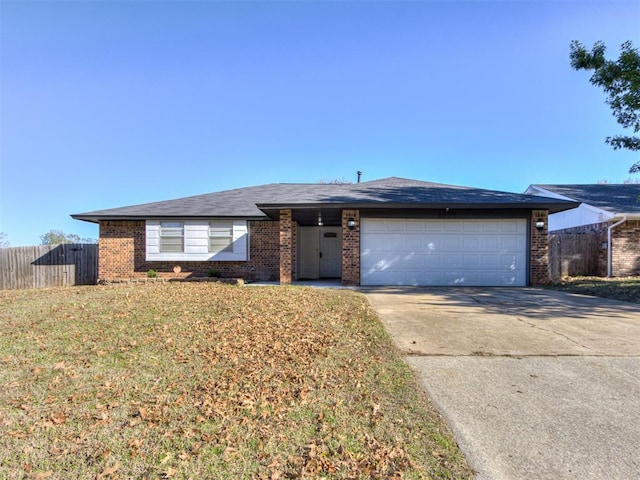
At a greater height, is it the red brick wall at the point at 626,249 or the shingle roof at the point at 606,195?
the shingle roof at the point at 606,195

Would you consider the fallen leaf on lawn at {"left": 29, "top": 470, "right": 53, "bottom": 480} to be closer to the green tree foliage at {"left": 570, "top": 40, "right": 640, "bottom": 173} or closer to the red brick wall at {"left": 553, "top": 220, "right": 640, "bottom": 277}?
the green tree foliage at {"left": 570, "top": 40, "right": 640, "bottom": 173}

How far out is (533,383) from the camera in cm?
Answer: 340

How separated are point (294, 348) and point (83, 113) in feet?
44.3

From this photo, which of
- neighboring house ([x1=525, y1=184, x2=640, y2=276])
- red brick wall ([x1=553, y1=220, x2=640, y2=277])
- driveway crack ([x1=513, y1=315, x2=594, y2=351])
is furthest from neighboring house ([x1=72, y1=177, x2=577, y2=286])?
driveway crack ([x1=513, y1=315, x2=594, y2=351])

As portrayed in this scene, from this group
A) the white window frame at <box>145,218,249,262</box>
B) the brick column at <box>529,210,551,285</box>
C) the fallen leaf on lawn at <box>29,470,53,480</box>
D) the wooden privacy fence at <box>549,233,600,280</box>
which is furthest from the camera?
the wooden privacy fence at <box>549,233,600,280</box>

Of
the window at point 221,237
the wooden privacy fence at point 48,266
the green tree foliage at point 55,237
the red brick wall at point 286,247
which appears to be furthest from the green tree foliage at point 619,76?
the green tree foliage at point 55,237

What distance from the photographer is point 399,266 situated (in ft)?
36.6

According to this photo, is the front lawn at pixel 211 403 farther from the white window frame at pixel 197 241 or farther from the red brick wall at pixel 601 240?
the red brick wall at pixel 601 240

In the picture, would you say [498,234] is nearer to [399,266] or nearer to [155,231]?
[399,266]

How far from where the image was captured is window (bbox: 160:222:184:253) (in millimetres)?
12695

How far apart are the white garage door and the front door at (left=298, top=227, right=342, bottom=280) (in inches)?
142

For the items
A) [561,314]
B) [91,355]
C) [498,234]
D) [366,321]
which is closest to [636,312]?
[561,314]

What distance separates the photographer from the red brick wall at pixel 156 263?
1291 centimetres

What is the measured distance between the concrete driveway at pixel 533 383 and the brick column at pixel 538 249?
4048 millimetres
